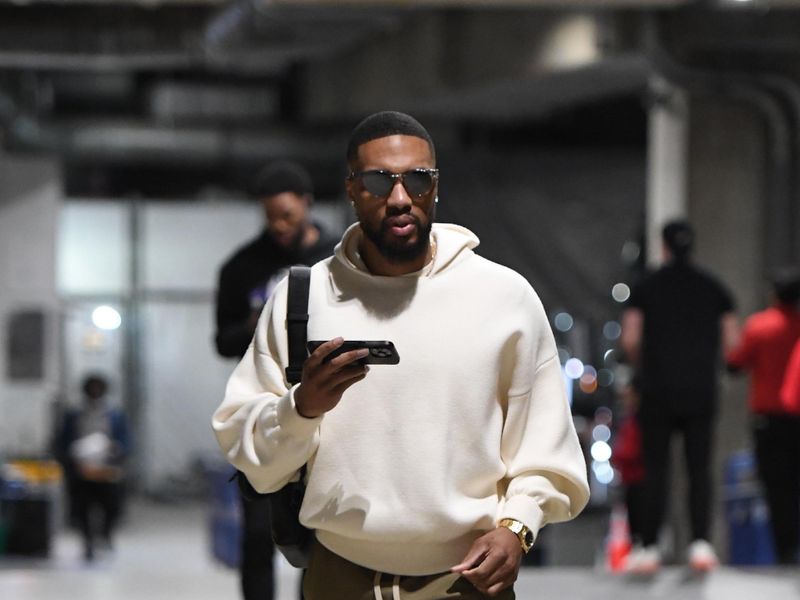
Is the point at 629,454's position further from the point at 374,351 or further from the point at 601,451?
the point at 374,351

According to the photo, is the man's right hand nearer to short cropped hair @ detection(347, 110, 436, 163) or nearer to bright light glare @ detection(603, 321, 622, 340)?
short cropped hair @ detection(347, 110, 436, 163)

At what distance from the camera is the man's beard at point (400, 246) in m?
2.50

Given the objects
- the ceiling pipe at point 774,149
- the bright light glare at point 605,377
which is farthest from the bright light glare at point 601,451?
the ceiling pipe at point 774,149

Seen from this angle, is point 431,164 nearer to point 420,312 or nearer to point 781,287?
point 420,312

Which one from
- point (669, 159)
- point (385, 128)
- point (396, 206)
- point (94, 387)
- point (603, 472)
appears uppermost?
point (669, 159)

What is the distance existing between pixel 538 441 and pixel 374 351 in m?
0.37

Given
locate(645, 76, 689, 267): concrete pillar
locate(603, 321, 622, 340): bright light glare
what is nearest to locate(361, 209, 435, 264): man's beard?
locate(645, 76, 689, 267): concrete pillar

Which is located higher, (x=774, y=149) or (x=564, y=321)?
(x=774, y=149)

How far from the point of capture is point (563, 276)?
17469 millimetres

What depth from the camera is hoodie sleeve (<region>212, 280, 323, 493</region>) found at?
2.43m

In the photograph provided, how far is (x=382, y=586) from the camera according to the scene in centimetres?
253

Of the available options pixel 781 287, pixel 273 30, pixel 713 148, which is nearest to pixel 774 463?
pixel 781 287

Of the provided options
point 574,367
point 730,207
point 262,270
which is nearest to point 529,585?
point 262,270

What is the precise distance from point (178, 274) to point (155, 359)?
1084mm
